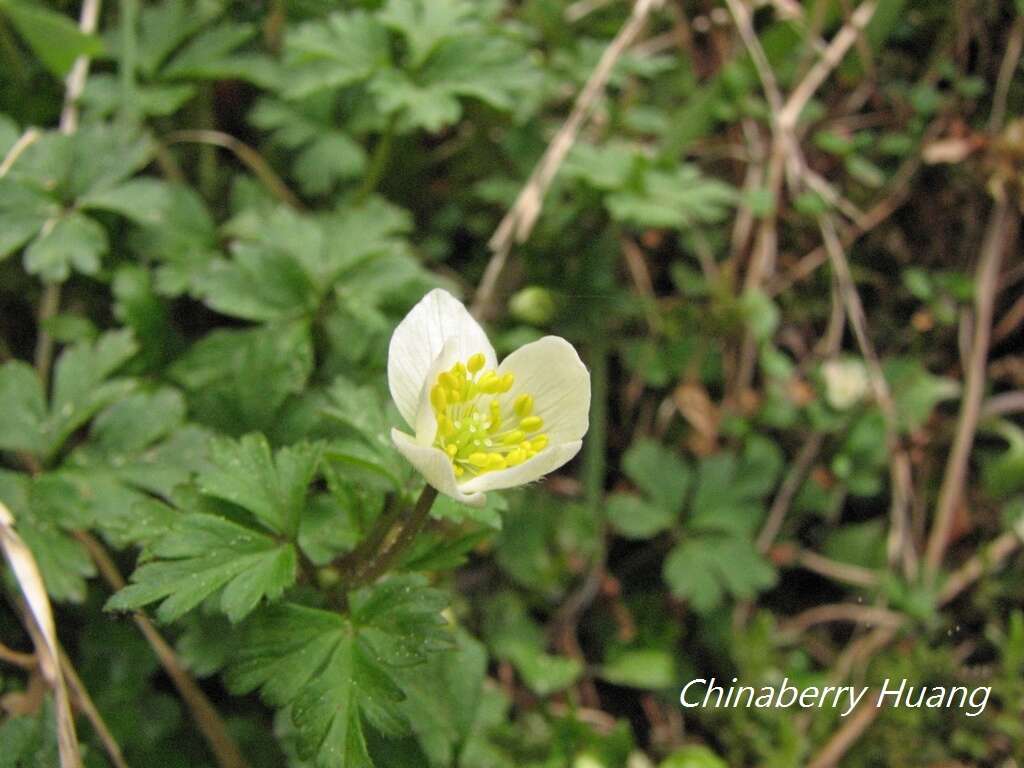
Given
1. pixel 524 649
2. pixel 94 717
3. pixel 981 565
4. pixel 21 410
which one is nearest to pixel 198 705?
pixel 94 717

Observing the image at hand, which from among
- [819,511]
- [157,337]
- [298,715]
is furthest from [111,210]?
[819,511]

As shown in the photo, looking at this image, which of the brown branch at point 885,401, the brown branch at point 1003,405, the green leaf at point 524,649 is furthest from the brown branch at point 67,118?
the brown branch at point 1003,405

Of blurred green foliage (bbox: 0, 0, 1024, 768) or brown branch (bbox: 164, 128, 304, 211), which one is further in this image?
brown branch (bbox: 164, 128, 304, 211)

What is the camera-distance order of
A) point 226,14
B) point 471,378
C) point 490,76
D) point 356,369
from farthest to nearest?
point 226,14
point 490,76
point 356,369
point 471,378

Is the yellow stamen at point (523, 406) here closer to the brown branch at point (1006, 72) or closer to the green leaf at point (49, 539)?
the green leaf at point (49, 539)

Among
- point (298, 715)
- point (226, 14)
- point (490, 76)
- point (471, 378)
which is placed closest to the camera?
point (298, 715)

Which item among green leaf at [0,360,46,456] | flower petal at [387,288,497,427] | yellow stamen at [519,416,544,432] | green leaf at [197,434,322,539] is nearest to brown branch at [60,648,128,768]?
green leaf at [0,360,46,456]

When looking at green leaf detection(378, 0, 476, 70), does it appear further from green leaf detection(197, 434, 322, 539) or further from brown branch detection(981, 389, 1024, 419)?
brown branch detection(981, 389, 1024, 419)

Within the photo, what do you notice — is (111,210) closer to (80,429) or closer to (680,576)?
(80,429)
